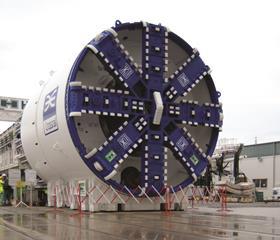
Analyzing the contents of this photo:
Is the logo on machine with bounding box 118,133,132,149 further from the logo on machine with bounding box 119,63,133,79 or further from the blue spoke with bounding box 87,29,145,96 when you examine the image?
the logo on machine with bounding box 119,63,133,79

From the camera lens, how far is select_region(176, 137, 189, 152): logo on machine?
1909 cm

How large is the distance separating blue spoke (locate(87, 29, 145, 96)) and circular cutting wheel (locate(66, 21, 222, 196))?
0.02 metres

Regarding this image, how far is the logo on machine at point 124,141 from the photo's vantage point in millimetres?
17578

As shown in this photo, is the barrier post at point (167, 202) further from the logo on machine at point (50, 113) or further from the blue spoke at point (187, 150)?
the logo on machine at point (50, 113)

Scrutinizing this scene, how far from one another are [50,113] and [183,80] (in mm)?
5146

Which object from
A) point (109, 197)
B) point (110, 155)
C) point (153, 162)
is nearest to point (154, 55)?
point (153, 162)

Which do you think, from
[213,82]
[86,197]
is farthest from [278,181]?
[86,197]

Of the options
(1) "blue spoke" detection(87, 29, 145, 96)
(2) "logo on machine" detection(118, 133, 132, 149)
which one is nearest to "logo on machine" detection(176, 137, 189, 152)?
(2) "logo on machine" detection(118, 133, 132, 149)

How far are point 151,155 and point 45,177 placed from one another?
6.05 m

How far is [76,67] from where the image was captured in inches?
685

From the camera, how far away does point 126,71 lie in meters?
18.0

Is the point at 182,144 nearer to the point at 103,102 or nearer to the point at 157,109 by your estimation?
the point at 157,109

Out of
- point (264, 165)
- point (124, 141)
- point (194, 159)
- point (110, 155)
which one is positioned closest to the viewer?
point (110, 155)

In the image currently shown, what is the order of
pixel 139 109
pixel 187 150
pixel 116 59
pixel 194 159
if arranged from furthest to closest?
pixel 194 159, pixel 187 150, pixel 139 109, pixel 116 59
